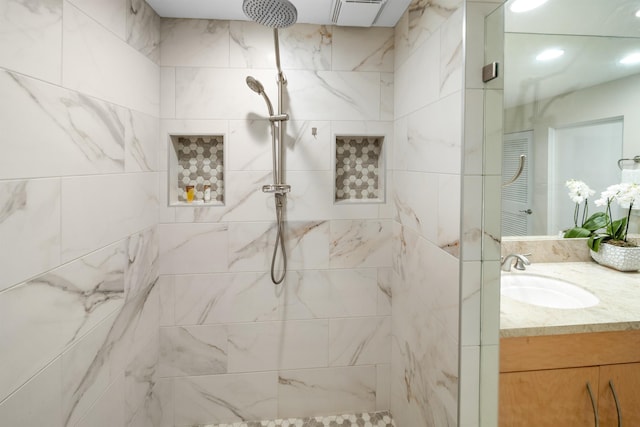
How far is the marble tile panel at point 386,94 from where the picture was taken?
6.48 ft

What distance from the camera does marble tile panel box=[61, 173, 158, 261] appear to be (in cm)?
115

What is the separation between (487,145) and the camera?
1.18 m

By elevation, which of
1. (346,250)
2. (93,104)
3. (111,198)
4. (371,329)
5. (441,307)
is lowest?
(371,329)

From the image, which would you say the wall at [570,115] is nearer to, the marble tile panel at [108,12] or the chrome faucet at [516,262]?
the chrome faucet at [516,262]

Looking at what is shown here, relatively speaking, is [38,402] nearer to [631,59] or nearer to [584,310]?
[584,310]

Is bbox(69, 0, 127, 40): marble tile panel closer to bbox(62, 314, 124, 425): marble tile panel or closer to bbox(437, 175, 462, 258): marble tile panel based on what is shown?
bbox(62, 314, 124, 425): marble tile panel

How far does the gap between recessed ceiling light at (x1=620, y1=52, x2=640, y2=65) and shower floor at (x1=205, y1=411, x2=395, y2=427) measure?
6.49 feet

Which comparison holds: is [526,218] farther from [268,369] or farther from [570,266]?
[268,369]

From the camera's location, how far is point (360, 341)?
2.05 metres

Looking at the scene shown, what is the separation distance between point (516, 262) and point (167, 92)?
189 centimetres

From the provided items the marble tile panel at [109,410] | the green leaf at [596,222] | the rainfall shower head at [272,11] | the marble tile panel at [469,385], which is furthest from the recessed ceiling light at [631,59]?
the marble tile panel at [109,410]

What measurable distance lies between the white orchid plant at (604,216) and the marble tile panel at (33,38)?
1.60m

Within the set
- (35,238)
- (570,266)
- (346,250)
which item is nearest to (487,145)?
(570,266)

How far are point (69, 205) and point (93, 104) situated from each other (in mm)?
398
